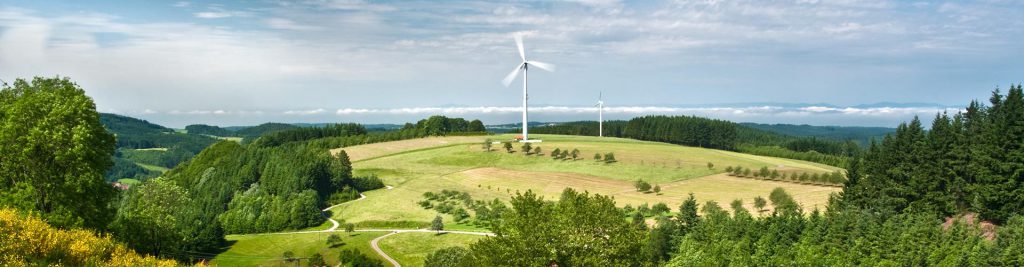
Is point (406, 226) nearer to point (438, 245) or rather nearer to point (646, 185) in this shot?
point (438, 245)

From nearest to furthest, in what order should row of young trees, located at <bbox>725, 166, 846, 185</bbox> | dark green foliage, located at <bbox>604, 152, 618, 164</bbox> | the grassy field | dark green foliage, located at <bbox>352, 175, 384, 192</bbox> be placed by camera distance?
the grassy field → row of young trees, located at <bbox>725, 166, 846, 185</bbox> → dark green foliage, located at <bbox>352, 175, 384, 192</bbox> → dark green foliage, located at <bbox>604, 152, 618, 164</bbox>

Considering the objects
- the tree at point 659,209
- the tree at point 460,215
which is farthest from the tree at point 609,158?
the tree at point 460,215

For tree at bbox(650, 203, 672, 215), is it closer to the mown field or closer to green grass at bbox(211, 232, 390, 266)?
the mown field

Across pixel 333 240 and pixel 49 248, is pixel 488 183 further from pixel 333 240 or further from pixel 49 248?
pixel 49 248

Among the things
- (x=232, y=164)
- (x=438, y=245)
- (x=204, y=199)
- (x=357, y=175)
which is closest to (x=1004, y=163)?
(x=438, y=245)

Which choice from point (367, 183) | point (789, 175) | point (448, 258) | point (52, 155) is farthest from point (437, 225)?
point (789, 175)

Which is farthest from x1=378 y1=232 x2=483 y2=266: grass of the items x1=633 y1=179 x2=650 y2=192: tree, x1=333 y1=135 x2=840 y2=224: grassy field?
x1=633 y1=179 x2=650 y2=192: tree
